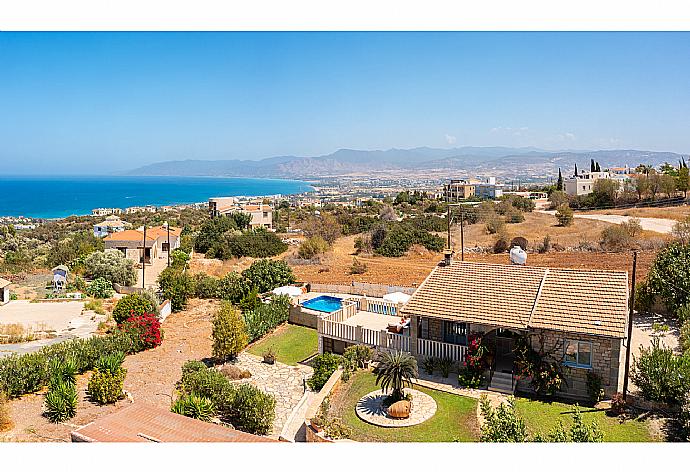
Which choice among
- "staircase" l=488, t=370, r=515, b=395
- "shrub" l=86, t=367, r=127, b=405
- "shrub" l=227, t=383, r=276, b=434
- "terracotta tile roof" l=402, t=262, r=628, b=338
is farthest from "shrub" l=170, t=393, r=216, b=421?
"staircase" l=488, t=370, r=515, b=395

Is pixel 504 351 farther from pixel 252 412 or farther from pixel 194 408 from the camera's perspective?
pixel 194 408

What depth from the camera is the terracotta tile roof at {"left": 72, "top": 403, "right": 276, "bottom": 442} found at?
29.3 ft

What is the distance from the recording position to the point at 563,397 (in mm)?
12219

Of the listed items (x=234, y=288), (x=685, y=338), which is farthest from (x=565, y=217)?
(x=685, y=338)

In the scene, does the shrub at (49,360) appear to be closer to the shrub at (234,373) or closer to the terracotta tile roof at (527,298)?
the shrub at (234,373)

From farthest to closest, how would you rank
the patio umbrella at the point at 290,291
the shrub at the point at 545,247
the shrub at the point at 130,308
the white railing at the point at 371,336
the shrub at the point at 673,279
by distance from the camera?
the shrub at the point at 545,247 < the patio umbrella at the point at 290,291 < the shrub at the point at 130,308 < the shrub at the point at 673,279 < the white railing at the point at 371,336

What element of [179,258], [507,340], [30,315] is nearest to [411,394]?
→ [507,340]

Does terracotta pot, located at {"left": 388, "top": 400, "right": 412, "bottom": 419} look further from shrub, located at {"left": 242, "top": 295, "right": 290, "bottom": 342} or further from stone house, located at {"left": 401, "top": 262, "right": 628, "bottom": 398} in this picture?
shrub, located at {"left": 242, "top": 295, "right": 290, "bottom": 342}

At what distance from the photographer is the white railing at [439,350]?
13547mm

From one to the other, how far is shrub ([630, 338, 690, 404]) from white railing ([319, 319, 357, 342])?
737cm

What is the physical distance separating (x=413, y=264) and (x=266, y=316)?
15.9 metres

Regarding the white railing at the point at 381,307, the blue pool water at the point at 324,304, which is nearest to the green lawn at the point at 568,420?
the white railing at the point at 381,307

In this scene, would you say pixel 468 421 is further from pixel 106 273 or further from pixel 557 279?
pixel 106 273

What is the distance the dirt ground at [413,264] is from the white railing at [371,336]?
35.3ft
